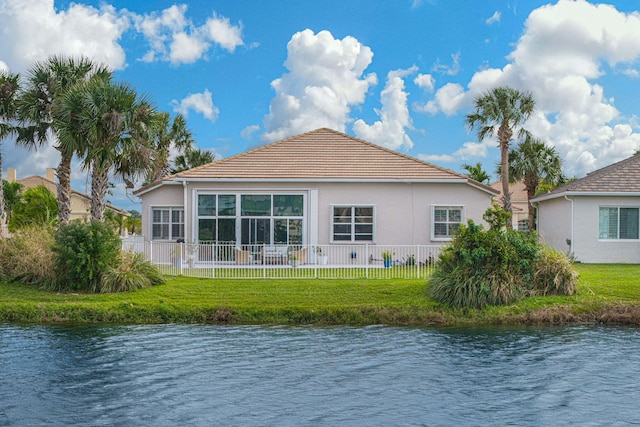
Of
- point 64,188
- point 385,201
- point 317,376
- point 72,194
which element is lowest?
point 317,376

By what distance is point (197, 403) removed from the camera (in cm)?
1022

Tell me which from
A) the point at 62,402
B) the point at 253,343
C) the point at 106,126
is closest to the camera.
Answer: the point at 62,402

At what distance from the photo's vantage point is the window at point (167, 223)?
2827 centimetres

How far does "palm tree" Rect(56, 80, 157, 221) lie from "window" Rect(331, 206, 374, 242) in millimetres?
8055

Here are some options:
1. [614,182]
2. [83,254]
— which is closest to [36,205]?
[83,254]

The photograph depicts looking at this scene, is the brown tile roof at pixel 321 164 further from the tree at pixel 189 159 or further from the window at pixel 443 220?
the tree at pixel 189 159

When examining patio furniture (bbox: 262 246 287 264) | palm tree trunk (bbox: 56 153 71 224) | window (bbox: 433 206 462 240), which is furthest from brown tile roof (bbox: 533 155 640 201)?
palm tree trunk (bbox: 56 153 71 224)

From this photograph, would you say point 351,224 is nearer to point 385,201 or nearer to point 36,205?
point 385,201

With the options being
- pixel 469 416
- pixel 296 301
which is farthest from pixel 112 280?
pixel 469 416

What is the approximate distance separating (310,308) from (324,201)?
→ 387 inches

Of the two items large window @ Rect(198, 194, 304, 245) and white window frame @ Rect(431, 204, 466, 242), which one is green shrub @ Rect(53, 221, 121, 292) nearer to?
large window @ Rect(198, 194, 304, 245)

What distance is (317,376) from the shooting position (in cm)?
1184

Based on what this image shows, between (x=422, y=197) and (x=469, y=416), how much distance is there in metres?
18.1

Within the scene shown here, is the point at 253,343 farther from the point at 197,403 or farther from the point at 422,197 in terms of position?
the point at 422,197
